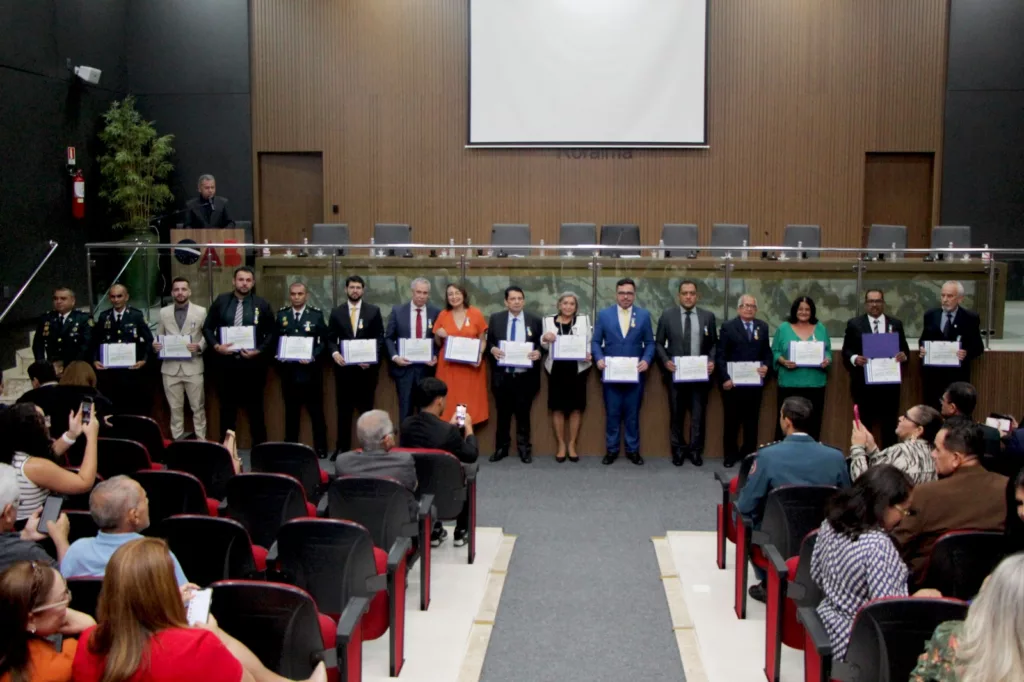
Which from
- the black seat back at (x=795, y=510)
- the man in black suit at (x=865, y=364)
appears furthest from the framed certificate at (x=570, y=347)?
the black seat back at (x=795, y=510)

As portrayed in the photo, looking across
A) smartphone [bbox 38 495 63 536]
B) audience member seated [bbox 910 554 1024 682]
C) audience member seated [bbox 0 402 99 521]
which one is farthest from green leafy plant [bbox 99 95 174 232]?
audience member seated [bbox 910 554 1024 682]

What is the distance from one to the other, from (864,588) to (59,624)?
269cm

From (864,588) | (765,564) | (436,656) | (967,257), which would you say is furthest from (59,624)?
(967,257)

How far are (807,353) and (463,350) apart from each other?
2782 millimetres

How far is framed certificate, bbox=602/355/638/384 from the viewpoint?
333 inches

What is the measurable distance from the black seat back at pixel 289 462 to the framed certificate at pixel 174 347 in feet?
9.79

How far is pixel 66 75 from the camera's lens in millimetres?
12062

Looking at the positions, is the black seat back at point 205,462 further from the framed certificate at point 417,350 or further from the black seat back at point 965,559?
the black seat back at point 965,559

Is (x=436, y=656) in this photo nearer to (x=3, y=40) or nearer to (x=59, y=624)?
(x=59, y=624)

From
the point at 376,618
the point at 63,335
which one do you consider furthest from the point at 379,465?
the point at 63,335

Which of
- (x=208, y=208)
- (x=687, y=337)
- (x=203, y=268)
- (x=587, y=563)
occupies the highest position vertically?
(x=208, y=208)

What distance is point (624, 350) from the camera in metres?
8.52

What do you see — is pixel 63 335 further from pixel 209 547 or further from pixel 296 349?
pixel 209 547

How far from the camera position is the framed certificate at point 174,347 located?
28.4 feet
